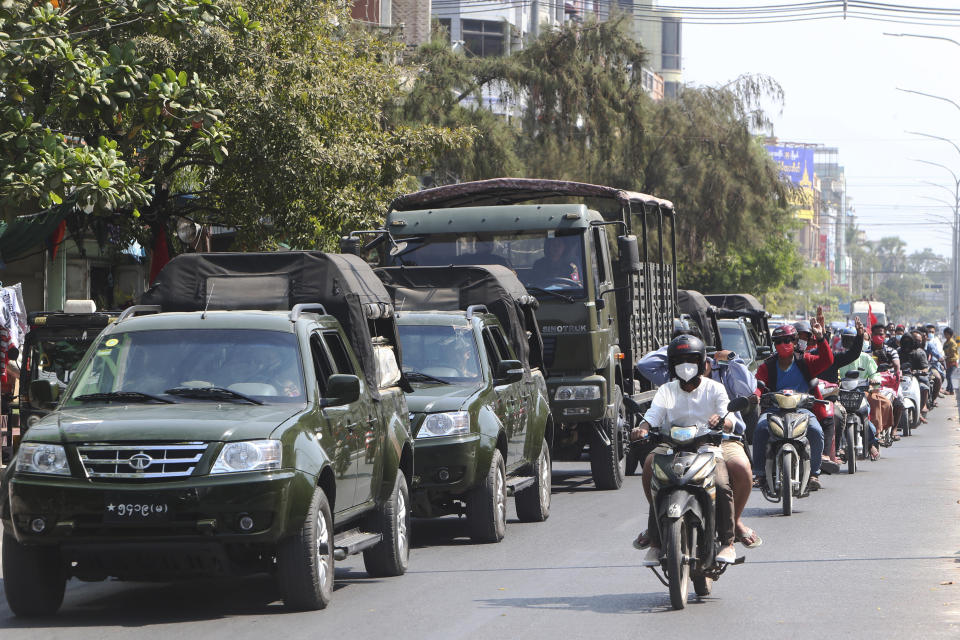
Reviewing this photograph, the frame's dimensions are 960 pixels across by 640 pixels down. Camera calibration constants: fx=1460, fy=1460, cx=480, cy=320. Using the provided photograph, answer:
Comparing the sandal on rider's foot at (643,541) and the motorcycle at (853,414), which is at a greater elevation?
the sandal on rider's foot at (643,541)

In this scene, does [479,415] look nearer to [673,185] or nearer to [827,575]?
[827,575]

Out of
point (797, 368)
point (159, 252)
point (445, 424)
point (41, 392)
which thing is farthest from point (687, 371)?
point (159, 252)

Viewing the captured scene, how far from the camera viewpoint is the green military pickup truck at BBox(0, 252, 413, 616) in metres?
7.71

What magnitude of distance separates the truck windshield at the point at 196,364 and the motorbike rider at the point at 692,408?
2177 mm

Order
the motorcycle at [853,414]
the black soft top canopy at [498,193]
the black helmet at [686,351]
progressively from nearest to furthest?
the black helmet at [686,351], the black soft top canopy at [498,193], the motorcycle at [853,414]

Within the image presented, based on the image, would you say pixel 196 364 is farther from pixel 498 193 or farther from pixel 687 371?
pixel 498 193

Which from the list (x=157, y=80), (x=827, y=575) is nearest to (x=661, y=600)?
(x=827, y=575)

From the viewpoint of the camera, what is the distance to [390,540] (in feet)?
32.0

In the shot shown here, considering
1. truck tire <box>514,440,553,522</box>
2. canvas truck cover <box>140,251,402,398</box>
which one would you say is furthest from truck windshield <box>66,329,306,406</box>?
truck tire <box>514,440,553,522</box>

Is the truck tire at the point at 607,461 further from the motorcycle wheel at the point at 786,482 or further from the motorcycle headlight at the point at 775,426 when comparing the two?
the motorcycle wheel at the point at 786,482

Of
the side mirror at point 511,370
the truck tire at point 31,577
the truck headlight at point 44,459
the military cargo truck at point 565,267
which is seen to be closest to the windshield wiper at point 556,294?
the military cargo truck at point 565,267

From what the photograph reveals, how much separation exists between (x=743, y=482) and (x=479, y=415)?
2.89 meters

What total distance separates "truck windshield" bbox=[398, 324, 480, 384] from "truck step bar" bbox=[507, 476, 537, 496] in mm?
951

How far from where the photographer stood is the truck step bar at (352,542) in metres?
8.72
